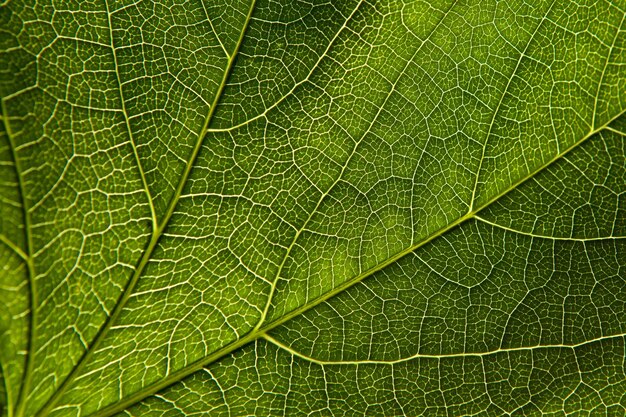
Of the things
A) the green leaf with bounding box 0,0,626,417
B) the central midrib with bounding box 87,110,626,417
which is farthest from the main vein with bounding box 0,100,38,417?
the central midrib with bounding box 87,110,626,417

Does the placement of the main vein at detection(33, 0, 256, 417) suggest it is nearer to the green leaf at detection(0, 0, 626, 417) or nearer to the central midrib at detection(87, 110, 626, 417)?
the green leaf at detection(0, 0, 626, 417)

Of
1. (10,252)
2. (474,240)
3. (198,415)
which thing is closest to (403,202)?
(474,240)

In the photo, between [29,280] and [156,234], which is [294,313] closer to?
[156,234]

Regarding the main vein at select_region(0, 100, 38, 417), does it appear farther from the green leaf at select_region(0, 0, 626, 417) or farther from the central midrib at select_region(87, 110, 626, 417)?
the central midrib at select_region(87, 110, 626, 417)

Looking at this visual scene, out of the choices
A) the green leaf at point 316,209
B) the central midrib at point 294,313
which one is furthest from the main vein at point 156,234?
the central midrib at point 294,313

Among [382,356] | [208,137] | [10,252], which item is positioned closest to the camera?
[10,252]

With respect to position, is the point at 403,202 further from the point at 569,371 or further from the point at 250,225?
the point at 569,371

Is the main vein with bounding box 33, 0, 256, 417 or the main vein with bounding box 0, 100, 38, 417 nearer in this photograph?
the main vein with bounding box 0, 100, 38, 417

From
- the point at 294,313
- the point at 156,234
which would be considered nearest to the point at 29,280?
the point at 156,234

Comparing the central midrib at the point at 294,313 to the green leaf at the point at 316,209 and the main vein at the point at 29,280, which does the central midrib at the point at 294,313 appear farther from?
the main vein at the point at 29,280
